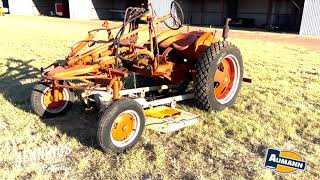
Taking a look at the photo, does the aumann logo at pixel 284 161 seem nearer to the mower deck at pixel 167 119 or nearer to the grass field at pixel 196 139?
the grass field at pixel 196 139

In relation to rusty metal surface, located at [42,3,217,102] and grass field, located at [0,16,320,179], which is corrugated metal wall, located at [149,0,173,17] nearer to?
grass field, located at [0,16,320,179]

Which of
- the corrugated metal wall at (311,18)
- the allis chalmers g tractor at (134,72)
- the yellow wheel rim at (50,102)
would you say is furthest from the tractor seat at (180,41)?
the corrugated metal wall at (311,18)

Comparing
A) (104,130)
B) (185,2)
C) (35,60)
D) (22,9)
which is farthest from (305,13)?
(22,9)

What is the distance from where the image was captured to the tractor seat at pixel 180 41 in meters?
5.08

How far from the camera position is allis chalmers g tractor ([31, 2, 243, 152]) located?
12.9ft

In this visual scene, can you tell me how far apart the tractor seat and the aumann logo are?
201cm

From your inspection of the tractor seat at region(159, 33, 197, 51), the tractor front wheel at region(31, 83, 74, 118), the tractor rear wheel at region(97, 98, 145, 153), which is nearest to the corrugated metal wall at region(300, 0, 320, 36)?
the tractor seat at region(159, 33, 197, 51)

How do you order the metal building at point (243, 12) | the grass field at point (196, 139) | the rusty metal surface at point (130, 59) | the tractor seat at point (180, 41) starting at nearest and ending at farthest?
the grass field at point (196, 139) → the rusty metal surface at point (130, 59) → the tractor seat at point (180, 41) → the metal building at point (243, 12)

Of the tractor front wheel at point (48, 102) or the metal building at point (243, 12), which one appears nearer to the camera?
the tractor front wheel at point (48, 102)

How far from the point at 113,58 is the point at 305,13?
53.0 ft

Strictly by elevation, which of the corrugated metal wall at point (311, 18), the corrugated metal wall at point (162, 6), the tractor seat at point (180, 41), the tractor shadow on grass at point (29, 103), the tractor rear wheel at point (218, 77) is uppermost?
the corrugated metal wall at point (162, 6)

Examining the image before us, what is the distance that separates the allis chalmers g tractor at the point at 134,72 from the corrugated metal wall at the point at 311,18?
14.4 metres

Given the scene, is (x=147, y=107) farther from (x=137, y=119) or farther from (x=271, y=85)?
(x=271, y=85)

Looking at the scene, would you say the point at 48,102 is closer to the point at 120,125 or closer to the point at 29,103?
the point at 29,103
